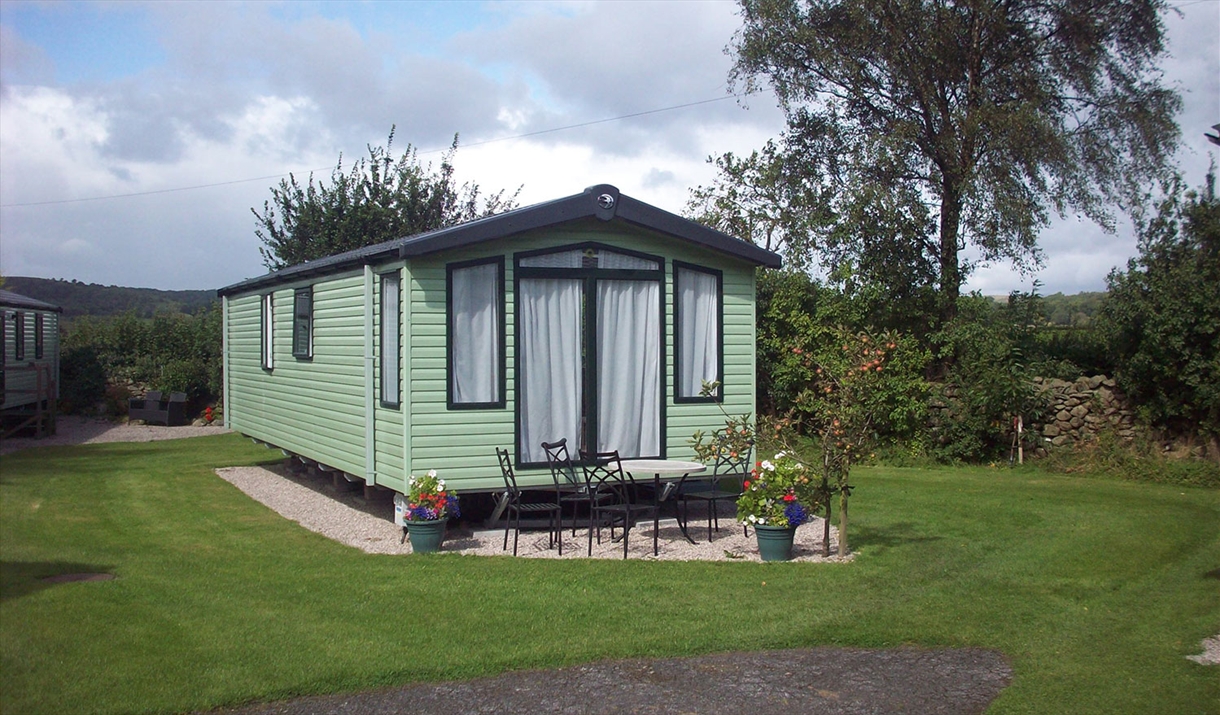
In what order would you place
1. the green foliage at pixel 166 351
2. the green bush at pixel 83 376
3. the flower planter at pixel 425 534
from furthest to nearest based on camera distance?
1. the green foliage at pixel 166 351
2. the green bush at pixel 83 376
3. the flower planter at pixel 425 534

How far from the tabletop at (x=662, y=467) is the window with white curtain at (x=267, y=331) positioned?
19.2ft

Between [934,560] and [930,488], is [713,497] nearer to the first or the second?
[934,560]

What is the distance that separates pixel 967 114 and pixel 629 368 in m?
8.27

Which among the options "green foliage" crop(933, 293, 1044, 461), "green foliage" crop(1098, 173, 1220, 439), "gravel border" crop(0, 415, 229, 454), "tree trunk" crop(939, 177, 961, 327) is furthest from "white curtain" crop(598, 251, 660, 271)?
"gravel border" crop(0, 415, 229, 454)

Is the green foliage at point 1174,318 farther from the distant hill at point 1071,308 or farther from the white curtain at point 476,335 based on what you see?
the white curtain at point 476,335

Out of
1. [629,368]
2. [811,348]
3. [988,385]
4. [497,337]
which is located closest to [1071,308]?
[988,385]

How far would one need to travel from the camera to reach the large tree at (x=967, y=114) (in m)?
15.2

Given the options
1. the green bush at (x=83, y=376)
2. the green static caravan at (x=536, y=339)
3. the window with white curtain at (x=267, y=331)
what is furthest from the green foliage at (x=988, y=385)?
the green bush at (x=83, y=376)

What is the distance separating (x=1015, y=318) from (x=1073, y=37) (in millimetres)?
4794

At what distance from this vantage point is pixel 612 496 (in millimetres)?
9477

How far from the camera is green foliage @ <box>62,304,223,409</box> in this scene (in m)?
21.5

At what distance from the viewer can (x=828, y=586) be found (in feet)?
22.6

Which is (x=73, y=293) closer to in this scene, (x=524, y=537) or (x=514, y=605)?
(x=514, y=605)

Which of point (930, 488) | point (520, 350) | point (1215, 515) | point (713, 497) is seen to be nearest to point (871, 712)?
point (713, 497)
